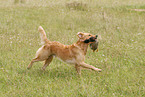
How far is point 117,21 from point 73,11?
2.98m

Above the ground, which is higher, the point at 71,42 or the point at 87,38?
the point at 87,38

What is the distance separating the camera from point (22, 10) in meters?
14.1

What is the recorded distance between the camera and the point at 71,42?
8.75 metres

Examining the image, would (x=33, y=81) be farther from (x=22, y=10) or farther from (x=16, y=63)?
(x=22, y=10)

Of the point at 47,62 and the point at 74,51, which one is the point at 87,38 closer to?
the point at 74,51

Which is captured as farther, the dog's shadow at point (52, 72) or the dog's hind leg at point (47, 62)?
the dog's hind leg at point (47, 62)

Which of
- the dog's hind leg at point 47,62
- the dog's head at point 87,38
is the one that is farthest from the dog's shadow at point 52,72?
Answer: the dog's head at point 87,38

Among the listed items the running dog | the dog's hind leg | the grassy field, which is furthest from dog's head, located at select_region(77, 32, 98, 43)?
the dog's hind leg

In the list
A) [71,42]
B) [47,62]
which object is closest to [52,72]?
[47,62]

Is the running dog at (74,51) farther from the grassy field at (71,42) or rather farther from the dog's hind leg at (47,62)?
the grassy field at (71,42)

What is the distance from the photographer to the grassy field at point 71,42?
5176 mm

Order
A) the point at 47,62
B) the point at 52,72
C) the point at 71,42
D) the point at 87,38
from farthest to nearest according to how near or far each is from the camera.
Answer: the point at 71,42
the point at 47,62
the point at 52,72
the point at 87,38

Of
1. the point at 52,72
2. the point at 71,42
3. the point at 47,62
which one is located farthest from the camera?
the point at 71,42

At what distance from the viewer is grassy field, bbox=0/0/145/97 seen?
17.0 feet
